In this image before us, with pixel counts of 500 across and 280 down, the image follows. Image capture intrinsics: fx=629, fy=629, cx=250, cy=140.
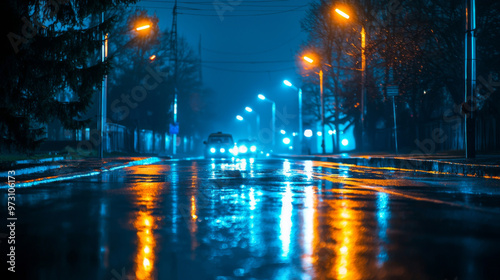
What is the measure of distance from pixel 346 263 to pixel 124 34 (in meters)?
50.6

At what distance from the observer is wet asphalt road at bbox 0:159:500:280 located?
5332mm

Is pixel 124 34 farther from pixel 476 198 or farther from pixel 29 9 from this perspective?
pixel 476 198

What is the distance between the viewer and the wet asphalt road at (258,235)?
533cm

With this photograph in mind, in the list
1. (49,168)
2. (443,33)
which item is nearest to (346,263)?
(49,168)

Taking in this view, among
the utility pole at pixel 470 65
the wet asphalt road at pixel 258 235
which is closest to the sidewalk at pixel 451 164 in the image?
the utility pole at pixel 470 65

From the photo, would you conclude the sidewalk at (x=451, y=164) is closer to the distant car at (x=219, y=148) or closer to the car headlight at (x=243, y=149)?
the distant car at (x=219, y=148)

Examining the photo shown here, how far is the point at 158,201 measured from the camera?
11.1 m

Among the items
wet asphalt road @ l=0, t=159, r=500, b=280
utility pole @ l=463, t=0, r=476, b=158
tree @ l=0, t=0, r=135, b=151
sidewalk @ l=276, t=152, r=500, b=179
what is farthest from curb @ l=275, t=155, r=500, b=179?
tree @ l=0, t=0, r=135, b=151

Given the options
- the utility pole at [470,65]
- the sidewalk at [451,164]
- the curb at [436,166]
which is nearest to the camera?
the curb at [436,166]

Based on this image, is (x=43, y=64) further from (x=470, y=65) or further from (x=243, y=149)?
(x=243, y=149)

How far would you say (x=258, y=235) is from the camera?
7.13 metres

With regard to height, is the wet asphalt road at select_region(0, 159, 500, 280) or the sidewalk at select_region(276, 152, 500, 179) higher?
the sidewalk at select_region(276, 152, 500, 179)

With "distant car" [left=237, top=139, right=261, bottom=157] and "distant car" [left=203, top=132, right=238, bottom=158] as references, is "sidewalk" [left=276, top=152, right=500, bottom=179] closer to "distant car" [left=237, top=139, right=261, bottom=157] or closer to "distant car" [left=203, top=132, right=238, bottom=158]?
"distant car" [left=203, top=132, right=238, bottom=158]

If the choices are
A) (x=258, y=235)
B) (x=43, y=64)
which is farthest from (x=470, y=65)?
(x=258, y=235)
